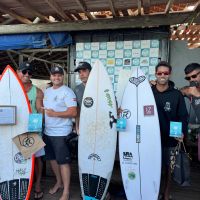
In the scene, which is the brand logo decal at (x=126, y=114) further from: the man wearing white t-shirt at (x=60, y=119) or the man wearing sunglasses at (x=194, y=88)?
the man wearing sunglasses at (x=194, y=88)

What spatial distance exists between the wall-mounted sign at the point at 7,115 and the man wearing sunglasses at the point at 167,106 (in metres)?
1.53

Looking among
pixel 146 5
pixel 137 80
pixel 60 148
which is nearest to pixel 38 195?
pixel 60 148

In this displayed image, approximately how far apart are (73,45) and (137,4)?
5.36ft

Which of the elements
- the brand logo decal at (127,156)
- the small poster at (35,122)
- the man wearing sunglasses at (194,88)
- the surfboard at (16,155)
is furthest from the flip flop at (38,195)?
the man wearing sunglasses at (194,88)

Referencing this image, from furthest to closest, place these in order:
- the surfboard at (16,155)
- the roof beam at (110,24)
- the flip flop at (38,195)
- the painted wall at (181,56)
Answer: the painted wall at (181,56)
the roof beam at (110,24)
the flip flop at (38,195)
the surfboard at (16,155)

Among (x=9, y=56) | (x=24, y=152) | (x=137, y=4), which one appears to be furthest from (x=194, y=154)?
(x=9, y=56)

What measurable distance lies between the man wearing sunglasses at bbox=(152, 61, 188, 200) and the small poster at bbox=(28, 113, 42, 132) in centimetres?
124

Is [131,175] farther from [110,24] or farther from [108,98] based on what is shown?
[110,24]

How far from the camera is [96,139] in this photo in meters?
3.03

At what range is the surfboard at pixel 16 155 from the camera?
2.93m

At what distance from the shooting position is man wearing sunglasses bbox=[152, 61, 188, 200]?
2.78 meters

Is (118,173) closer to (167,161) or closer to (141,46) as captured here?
(167,161)

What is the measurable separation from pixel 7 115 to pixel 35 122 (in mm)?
348

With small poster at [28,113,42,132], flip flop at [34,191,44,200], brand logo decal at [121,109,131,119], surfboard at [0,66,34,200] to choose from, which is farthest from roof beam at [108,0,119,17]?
flip flop at [34,191,44,200]
